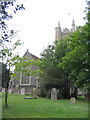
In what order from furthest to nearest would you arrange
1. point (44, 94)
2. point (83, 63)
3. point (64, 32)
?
point (64, 32) → point (44, 94) → point (83, 63)

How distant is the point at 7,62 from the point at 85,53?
30.6 feet

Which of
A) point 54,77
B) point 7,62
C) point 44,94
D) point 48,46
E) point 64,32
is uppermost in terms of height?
point 64,32

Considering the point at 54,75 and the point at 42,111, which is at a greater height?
the point at 54,75

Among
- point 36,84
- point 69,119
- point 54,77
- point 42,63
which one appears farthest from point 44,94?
point 69,119

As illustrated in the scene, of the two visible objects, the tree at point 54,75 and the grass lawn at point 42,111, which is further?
the tree at point 54,75

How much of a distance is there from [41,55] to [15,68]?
54.8 feet

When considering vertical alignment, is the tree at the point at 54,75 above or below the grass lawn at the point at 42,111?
above

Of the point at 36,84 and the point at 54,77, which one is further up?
the point at 54,77

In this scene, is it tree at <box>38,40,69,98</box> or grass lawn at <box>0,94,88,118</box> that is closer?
grass lawn at <box>0,94,88,118</box>

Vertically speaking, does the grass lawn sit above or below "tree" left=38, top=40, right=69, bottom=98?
below

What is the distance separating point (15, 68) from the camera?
9484 mm

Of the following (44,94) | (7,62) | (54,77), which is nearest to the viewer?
(7,62)

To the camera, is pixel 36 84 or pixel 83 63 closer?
pixel 83 63

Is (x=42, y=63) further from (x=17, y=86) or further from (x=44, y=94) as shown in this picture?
(x=17, y=86)
